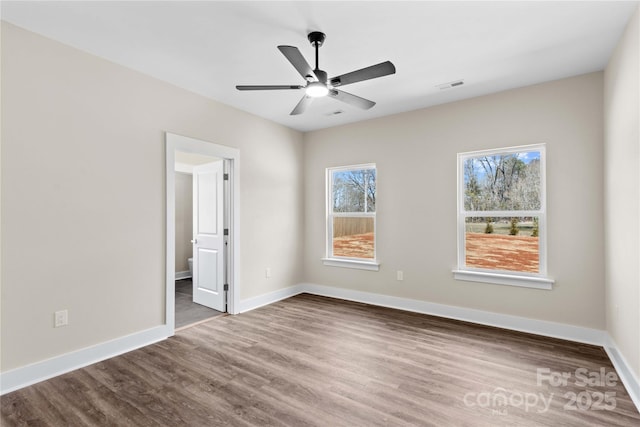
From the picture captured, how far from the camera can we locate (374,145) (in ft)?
15.1

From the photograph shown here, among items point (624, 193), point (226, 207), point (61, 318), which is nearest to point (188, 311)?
point (226, 207)

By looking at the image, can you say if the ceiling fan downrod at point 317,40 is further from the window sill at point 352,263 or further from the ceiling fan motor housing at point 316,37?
the window sill at point 352,263

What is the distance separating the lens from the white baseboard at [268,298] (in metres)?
4.25

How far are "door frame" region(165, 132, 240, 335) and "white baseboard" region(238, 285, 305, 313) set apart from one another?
14 centimetres

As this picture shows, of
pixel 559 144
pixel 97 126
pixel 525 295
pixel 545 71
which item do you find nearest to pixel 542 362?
pixel 525 295

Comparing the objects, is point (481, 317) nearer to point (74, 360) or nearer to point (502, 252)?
point (502, 252)

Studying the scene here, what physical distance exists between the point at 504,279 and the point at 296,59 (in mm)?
3250

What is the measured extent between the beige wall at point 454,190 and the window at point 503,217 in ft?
0.32

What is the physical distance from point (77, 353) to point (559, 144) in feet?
16.6

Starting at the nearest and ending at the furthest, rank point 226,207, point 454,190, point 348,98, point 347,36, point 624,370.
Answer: point 624,370 → point 347,36 → point 348,98 → point 454,190 → point 226,207

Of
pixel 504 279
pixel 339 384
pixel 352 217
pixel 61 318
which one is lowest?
pixel 339 384

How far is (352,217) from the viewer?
492 cm

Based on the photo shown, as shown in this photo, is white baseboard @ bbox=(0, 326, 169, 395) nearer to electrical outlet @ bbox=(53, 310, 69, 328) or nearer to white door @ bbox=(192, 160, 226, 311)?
electrical outlet @ bbox=(53, 310, 69, 328)

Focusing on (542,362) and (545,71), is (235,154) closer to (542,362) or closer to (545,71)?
(545,71)
